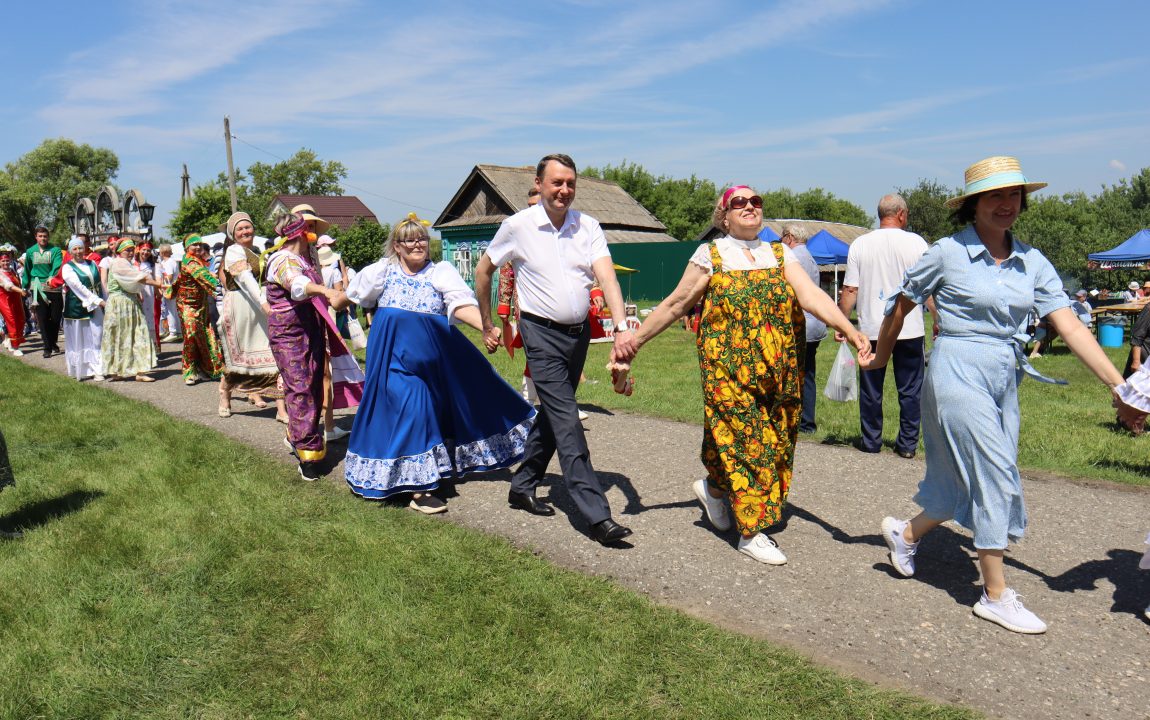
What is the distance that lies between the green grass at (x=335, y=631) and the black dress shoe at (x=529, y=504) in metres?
0.53

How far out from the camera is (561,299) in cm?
489

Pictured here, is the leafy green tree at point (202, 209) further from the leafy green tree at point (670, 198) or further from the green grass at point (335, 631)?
the green grass at point (335, 631)

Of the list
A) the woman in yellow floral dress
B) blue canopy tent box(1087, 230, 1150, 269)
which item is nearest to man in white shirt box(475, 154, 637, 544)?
the woman in yellow floral dress

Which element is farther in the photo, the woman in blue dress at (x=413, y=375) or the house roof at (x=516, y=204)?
the house roof at (x=516, y=204)

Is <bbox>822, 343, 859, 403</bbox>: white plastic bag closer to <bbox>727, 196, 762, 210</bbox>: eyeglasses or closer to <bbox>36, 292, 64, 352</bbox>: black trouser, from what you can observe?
A: <bbox>727, 196, 762, 210</bbox>: eyeglasses

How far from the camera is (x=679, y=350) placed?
50.9 ft

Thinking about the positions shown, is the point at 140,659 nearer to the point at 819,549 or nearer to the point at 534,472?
the point at 534,472

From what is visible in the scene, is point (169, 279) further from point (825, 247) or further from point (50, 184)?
point (50, 184)

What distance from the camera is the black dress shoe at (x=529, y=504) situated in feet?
17.8

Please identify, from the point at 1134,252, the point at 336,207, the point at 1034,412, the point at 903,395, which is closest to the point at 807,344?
the point at 903,395

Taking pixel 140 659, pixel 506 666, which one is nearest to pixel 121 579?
pixel 140 659

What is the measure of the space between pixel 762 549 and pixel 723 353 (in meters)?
1.06

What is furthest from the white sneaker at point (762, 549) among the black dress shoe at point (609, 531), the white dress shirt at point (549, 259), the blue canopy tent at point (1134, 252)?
the blue canopy tent at point (1134, 252)

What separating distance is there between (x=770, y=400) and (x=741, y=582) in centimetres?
95
